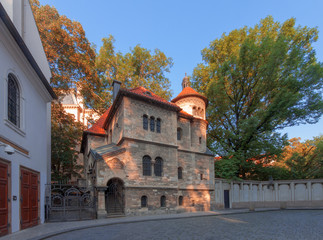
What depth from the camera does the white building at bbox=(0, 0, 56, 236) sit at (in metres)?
7.91

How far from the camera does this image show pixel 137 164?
53.2 feet

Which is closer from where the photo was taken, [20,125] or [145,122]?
[20,125]

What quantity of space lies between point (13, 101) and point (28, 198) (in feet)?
13.9

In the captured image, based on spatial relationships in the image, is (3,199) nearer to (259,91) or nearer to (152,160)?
(152,160)

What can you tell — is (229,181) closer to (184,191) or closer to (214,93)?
(184,191)

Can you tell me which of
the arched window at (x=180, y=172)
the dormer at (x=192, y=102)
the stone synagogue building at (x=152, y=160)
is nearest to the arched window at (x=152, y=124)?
the stone synagogue building at (x=152, y=160)

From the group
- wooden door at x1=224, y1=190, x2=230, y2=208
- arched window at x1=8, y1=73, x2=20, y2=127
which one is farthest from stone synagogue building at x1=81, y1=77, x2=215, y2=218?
arched window at x1=8, y1=73, x2=20, y2=127

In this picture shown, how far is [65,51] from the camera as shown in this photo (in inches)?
859

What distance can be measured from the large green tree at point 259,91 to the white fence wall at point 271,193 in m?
1.57

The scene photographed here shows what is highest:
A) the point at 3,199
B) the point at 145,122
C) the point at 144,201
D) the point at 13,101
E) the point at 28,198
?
the point at 13,101

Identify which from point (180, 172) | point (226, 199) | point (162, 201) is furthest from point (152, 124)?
point (226, 199)

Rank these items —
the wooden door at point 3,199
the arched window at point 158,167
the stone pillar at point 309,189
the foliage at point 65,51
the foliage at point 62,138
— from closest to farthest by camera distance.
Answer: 1. the wooden door at point 3,199
2. the arched window at point 158,167
3. the foliage at point 65,51
4. the foliage at point 62,138
5. the stone pillar at point 309,189

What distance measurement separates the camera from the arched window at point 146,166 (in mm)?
16656

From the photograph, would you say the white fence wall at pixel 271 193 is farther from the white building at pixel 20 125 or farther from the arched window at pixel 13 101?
the arched window at pixel 13 101
